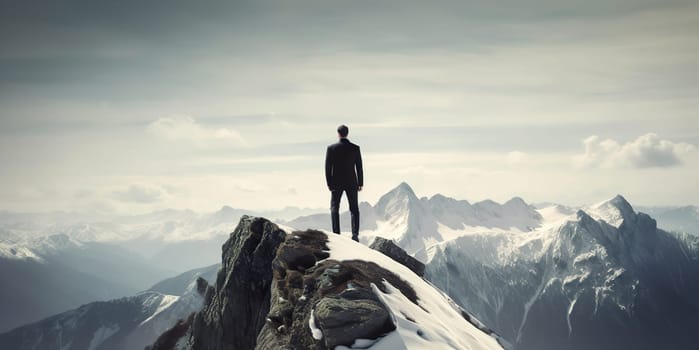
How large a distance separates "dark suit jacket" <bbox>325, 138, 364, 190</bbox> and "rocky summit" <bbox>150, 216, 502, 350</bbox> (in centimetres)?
327

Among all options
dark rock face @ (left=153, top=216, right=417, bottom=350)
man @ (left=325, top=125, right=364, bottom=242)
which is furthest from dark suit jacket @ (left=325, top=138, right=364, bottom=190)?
dark rock face @ (left=153, top=216, right=417, bottom=350)

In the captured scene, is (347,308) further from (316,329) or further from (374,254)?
(374,254)

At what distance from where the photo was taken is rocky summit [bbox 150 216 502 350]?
66.0 feet

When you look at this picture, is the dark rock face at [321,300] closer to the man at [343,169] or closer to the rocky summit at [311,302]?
the rocky summit at [311,302]

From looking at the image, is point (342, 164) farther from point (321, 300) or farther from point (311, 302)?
point (321, 300)

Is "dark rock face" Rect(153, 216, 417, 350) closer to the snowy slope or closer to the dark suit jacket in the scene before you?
the snowy slope

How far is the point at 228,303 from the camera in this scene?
104 feet

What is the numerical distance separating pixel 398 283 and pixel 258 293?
870 centimetres

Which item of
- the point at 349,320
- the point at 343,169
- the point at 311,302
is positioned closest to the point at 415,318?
the point at 349,320

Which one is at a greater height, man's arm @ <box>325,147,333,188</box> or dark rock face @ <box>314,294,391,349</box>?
man's arm @ <box>325,147,333,188</box>

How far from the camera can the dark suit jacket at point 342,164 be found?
3017 centimetres

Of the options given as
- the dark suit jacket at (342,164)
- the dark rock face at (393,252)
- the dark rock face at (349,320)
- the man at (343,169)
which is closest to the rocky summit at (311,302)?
the dark rock face at (349,320)

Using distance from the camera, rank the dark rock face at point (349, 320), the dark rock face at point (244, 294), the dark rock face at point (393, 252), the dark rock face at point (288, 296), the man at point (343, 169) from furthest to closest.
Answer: the dark rock face at point (393, 252)
the dark rock face at point (244, 294)
the man at point (343, 169)
the dark rock face at point (288, 296)
the dark rock face at point (349, 320)

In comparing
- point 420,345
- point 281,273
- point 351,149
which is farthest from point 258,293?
point 420,345
